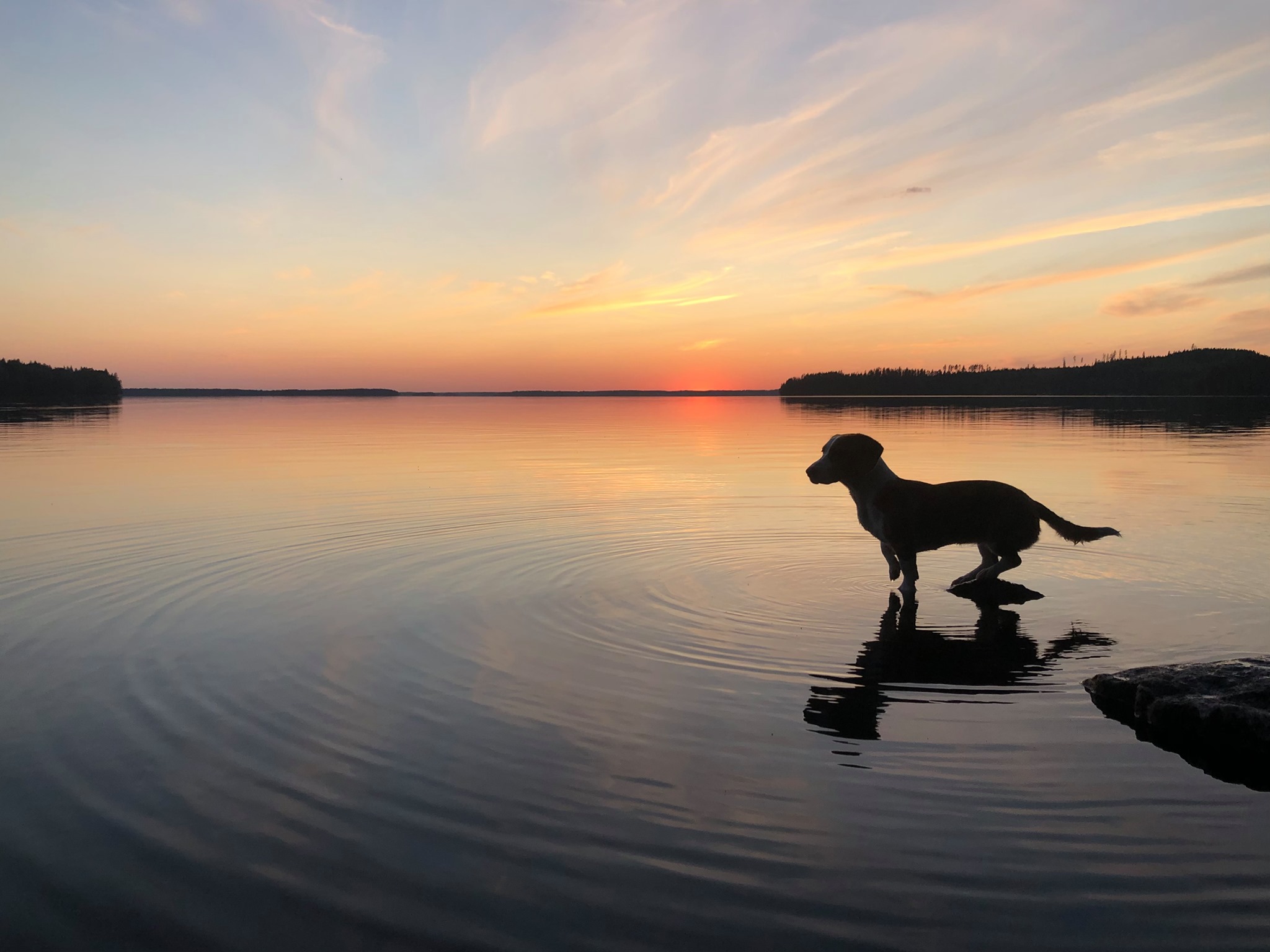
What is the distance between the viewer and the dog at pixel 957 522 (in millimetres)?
10094

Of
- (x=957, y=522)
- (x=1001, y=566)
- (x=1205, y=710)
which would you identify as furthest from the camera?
(x=1001, y=566)

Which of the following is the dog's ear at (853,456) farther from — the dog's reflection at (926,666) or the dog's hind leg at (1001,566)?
the dog's reflection at (926,666)

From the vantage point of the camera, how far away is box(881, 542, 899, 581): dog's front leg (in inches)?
408

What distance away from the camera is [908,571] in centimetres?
1001

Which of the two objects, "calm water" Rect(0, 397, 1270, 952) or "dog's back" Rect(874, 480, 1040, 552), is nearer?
"calm water" Rect(0, 397, 1270, 952)

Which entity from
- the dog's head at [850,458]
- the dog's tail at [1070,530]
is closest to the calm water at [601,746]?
the dog's tail at [1070,530]

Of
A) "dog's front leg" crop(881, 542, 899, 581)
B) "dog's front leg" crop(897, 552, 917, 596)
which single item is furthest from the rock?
"dog's front leg" crop(881, 542, 899, 581)

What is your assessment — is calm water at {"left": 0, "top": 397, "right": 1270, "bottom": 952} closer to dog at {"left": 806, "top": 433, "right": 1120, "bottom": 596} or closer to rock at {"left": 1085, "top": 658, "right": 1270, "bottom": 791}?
rock at {"left": 1085, "top": 658, "right": 1270, "bottom": 791}

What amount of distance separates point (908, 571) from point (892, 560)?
45 cm

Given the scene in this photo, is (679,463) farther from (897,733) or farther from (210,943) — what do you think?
(210,943)

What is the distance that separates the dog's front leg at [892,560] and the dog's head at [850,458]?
3.22ft

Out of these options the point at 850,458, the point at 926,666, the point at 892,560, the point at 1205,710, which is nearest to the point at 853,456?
the point at 850,458

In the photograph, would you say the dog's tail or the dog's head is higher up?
Answer: the dog's head

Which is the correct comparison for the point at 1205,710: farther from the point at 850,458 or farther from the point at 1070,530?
the point at 850,458
